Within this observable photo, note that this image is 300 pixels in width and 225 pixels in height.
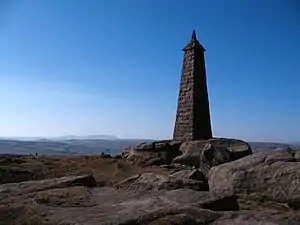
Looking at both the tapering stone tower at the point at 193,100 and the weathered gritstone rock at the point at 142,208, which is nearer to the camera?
the weathered gritstone rock at the point at 142,208

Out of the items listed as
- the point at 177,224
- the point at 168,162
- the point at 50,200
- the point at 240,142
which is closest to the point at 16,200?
the point at 50,200

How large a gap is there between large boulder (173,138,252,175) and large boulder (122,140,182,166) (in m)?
0.57

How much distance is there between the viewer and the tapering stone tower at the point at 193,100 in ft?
60.2

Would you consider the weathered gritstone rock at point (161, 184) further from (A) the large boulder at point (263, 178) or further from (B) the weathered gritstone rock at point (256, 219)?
(B) the weathered gritstone rock at point (256, 219)

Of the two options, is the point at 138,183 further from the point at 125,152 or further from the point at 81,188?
the point at 125,152

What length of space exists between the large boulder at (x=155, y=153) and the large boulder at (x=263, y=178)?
9.16 meters

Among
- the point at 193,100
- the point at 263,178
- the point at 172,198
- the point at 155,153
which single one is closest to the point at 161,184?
the point at 172,198

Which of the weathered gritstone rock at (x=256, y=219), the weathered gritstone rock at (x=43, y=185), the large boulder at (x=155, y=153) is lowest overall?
the weathered gritstone rock at (x=256, y=219)

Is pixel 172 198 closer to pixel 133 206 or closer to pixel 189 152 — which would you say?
pixel 133 206

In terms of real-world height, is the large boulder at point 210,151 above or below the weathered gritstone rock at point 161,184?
above

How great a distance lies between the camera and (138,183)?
6.85 meters

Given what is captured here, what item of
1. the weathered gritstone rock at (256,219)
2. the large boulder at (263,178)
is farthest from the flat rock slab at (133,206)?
the large boulder at (263,178)

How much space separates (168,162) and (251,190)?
1001 centimetres

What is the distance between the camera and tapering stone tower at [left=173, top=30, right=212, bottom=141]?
18344 mm
